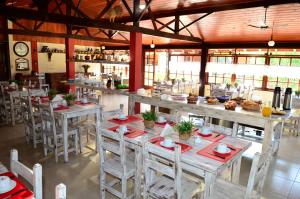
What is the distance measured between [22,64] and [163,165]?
9604 mm

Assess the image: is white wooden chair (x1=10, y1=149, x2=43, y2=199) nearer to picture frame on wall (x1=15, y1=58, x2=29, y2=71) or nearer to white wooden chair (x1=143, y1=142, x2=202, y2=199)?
white wooden chair (x1=143, y1=142, x2=202, y2=199)

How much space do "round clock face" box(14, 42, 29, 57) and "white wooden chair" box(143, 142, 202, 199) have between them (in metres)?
9.34

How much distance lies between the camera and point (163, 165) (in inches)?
79.0

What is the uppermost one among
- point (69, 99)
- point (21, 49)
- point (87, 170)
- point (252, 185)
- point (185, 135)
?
point (21, 49)

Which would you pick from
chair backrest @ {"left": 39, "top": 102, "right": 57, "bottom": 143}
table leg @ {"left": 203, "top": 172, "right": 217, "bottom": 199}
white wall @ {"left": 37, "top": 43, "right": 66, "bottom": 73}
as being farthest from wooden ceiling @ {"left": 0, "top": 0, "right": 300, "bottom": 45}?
table leg @ {"left": 203, "top": 172, "right": 217, "bottom": 199}

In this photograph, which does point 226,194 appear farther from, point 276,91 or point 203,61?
point 203,61

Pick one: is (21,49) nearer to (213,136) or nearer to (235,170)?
(213,136)

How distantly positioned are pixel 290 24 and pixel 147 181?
5.93 m

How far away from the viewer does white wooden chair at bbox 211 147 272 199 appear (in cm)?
184

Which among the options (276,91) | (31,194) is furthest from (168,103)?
(31,194)

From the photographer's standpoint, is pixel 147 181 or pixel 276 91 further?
pixel 276 91

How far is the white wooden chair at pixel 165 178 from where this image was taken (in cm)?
194

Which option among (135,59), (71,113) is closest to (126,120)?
(71,113)

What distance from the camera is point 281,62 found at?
8.18 meters
